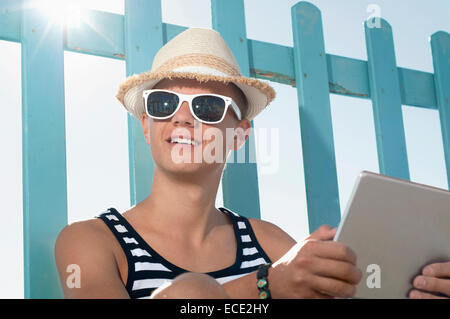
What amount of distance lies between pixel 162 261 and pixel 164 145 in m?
0.38

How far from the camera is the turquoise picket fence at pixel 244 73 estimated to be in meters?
1.68

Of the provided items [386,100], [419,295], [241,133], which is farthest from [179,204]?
[386,100]

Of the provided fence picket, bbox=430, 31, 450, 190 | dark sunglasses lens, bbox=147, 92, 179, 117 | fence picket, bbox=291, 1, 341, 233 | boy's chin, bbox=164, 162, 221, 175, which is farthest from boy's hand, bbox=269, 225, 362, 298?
fence picket, bbox=430, 31, 450, 190

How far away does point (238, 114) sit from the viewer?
180 cm

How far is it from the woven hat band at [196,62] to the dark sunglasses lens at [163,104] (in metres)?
0.10

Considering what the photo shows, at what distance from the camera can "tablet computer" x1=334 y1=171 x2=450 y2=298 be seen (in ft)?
3.34

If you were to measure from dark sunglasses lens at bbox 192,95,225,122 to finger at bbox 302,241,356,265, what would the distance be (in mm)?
739

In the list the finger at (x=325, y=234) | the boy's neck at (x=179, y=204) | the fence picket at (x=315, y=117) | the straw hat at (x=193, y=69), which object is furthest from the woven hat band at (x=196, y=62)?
the finger at (x=325, y=234)

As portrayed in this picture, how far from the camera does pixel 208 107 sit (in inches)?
64.8

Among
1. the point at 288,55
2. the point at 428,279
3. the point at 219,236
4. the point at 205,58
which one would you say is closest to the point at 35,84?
the point at 205,58

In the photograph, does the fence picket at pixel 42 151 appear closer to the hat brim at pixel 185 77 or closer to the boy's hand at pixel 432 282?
the hat brim at pixel 185 77

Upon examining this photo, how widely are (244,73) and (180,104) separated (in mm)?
622

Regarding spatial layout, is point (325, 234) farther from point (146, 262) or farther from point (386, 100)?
point (386, 100)
